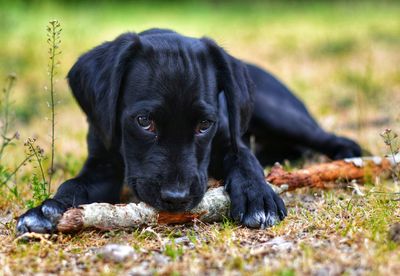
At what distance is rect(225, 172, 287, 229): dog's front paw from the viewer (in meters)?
3.79

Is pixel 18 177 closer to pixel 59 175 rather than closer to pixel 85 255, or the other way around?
pixel 59 175

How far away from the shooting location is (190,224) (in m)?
3.90

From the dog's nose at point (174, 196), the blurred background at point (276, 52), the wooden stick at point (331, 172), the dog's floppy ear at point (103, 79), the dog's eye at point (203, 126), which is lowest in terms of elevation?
the blurred background at point (276, 52)

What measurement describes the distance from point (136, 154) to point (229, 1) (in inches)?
→ 857

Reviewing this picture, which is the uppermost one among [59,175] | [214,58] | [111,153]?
[214,58]

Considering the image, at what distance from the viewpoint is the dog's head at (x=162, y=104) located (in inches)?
149

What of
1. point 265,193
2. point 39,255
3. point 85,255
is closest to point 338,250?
point 265,193

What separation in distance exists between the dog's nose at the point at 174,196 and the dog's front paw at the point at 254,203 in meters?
0.37

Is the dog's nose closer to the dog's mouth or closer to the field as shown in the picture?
the dog's mouth

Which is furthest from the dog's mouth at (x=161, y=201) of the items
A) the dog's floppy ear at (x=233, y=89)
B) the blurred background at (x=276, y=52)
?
the blurred background at (x=276, y=52)

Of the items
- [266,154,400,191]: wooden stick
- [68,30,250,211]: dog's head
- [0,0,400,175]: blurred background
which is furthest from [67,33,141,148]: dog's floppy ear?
[266,154,400,191]: wooden stick

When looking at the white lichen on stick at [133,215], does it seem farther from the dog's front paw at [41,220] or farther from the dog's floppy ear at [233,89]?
the dog's floppy ear at [233,89]

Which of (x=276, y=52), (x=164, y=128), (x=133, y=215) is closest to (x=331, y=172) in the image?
(x=164, y=128)

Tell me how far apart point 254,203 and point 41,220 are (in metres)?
1.19
